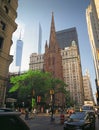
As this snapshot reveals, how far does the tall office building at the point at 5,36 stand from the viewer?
2155 cm

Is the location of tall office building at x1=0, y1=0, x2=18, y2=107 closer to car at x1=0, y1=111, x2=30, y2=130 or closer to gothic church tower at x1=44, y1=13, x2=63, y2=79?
car at x1=0, y1=111, x2=30, y2=130

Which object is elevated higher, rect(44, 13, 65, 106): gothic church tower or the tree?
rect(44, 13, 65, 106): gothic church tower

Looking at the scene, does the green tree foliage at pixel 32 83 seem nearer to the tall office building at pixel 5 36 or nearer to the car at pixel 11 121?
the tall office building at pixel 5 36

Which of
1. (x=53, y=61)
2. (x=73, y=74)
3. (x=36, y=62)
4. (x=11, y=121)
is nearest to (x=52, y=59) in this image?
(x=53, y=61)

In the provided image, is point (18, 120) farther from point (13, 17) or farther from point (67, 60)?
point (67, 60)

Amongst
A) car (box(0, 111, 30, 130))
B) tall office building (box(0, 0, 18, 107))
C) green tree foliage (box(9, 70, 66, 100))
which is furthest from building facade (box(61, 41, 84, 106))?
car (box(0, 111, 30, 130))

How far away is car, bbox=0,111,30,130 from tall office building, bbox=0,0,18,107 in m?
19.3

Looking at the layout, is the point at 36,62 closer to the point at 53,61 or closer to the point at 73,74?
the point at 73,74

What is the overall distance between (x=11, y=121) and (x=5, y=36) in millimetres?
22620

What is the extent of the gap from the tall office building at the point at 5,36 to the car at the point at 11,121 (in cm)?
1931

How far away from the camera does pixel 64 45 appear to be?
638ft

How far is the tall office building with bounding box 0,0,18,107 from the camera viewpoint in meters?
21.5

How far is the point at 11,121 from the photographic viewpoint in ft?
9.34

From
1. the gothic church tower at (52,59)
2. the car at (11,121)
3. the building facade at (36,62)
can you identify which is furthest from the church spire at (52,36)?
the car at (11,121)
